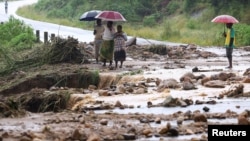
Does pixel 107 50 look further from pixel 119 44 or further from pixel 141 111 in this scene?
pixel 141 111

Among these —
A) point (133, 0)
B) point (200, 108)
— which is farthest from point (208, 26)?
point (200, 108)

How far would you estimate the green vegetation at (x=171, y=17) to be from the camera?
35103 millimetres

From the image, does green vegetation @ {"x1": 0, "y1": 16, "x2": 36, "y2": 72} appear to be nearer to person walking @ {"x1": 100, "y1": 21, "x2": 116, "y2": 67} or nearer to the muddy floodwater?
person walking @ {"x1": 100, "y1": 21, "x2": 116, "y2": 67}

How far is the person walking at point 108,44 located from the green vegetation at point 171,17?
12.4 metres

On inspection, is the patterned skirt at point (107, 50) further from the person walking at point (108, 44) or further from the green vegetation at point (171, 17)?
the green vegetation at point (171, 17)

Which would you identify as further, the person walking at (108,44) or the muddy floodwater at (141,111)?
the person walking at (108,44)

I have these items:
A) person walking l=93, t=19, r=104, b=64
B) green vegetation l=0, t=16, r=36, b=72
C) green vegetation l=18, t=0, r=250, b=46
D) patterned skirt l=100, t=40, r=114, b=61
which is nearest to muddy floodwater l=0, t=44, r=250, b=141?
patterned skirt l=100, t=40, r=114, b=61

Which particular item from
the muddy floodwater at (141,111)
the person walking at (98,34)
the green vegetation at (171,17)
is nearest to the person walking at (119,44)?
the muddy floodwater at (141,111)

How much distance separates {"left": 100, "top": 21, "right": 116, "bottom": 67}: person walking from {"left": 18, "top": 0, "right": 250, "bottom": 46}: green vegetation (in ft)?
40.6

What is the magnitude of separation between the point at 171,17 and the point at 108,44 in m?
27.0

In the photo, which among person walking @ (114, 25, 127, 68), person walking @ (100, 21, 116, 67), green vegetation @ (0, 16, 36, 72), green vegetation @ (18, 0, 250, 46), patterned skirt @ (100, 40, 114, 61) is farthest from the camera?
green vegetation @ (18, 0, 250, 46)

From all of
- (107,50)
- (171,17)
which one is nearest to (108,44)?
(107,50)

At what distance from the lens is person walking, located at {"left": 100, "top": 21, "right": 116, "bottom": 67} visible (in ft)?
62.8

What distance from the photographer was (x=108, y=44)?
63.6 feet
